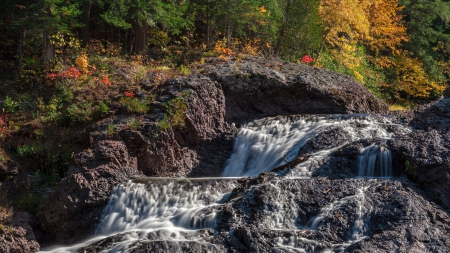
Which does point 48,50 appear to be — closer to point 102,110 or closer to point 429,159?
point 102,110

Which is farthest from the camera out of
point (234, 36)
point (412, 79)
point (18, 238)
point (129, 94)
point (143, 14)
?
point (412, 79)

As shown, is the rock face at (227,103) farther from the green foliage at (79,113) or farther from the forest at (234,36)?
the green foliage at (79,113)

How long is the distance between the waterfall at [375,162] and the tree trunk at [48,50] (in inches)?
391

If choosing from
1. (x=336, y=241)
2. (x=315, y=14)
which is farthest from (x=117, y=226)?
(x=315, y=14)

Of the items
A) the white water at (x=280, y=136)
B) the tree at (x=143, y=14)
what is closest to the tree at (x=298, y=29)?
the tree at (x=143, y=14)

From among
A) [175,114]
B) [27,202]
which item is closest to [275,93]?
[175,114]

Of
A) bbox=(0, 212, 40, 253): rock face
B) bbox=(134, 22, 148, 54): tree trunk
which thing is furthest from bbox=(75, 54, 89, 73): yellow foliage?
bbox=(0, 212, 40, 253): rock face

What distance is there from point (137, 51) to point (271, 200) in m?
10.3

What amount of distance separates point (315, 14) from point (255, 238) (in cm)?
1366

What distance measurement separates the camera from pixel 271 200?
8125 millimetres

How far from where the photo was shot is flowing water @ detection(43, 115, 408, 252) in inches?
306

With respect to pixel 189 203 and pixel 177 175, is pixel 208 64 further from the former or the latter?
pixel 189 203

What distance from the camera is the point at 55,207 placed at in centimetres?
992

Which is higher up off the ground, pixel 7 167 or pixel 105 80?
pixel 105 80
